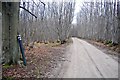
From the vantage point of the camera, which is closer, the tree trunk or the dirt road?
the dirt road

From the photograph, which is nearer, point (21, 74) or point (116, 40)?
point (21, 74)

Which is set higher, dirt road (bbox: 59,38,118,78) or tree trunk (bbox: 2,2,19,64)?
tree trunk (bbox: 2,2,19,64)

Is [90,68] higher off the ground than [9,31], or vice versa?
[9,31]

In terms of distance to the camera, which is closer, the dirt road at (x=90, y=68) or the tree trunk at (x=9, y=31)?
the dirt road at (x=90, y=68)

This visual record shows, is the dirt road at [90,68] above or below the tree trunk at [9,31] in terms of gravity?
below

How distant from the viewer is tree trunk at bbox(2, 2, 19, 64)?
8.49 m

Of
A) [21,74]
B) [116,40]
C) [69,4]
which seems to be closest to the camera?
[21,74]

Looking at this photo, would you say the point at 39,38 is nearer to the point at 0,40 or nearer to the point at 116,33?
the point at 116,33

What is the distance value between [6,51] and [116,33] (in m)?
16.7

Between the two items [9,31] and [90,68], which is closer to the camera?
[9,31]

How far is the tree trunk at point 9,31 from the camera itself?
8492 millimetres

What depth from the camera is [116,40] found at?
22.1 meters

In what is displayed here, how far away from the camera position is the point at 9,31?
28.0ft

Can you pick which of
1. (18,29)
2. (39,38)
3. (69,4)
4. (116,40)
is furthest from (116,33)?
(39,38)
